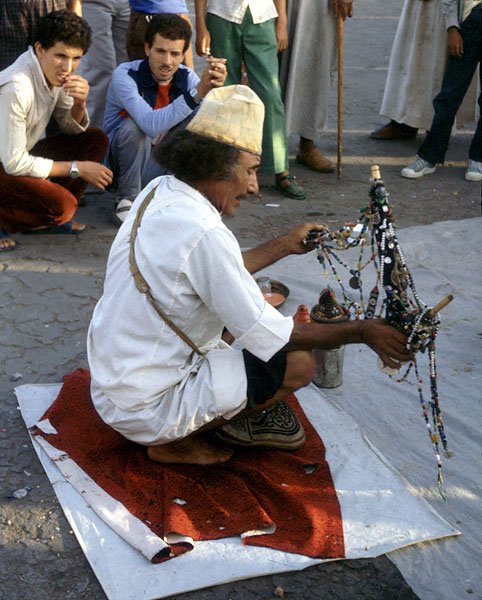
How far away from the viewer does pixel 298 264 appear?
4785 mm

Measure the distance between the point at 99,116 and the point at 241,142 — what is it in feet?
11.1

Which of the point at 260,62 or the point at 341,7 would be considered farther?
the point at 341,7

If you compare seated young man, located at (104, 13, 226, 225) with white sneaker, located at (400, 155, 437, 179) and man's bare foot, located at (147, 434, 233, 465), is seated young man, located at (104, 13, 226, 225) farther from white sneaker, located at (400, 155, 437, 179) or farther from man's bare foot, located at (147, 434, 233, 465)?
man's bare foot, located at (147, 434, 233, 465)

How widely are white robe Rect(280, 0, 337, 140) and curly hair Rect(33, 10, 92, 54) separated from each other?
199cm

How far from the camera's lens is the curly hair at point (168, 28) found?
4949 mm

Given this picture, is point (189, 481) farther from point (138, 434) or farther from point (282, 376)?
point (282, 376)

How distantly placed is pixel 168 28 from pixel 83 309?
5.88 feet

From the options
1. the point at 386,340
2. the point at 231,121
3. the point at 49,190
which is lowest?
the point at 49,190

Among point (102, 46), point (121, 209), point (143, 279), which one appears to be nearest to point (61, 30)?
point (121, 209)

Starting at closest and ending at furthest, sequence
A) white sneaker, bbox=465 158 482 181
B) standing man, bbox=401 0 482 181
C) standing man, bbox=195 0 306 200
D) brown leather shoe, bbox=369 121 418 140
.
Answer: standing man, bbox=195 0 306 200 → standing man, bbox=401 0 482 181 → white sneaker, bbox=465 158 482 181 → brown leather shoe, bbox=369 121 418 140

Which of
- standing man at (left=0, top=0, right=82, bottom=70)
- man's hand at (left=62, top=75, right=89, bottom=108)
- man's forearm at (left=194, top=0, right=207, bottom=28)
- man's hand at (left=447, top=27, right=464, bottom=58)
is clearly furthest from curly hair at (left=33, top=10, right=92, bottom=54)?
man's hand at (left=447, top=27, right=464, bottom=58)

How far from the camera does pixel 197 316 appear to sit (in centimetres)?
289

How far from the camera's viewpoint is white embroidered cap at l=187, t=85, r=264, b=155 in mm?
2818

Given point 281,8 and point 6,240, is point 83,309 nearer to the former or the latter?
point 6,240
